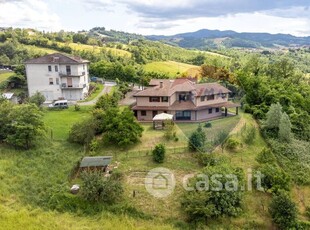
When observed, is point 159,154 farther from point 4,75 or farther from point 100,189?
point 4,75

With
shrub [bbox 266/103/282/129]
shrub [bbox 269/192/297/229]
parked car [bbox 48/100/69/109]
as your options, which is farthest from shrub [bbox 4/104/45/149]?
shrub [bbox 266/103/282/129]

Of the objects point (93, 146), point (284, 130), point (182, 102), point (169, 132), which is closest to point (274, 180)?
point (284, 130)

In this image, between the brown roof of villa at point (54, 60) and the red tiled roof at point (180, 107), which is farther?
the brown roof of villa at point (54, 60)

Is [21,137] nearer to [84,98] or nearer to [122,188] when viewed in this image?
[122,188]

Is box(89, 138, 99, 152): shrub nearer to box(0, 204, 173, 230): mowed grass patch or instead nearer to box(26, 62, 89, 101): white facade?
box(0, 204, 173, 230): mowed grass patch

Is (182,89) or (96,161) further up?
(182,89)

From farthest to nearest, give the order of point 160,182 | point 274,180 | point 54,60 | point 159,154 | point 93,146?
point 54,60
point 93,146
point 159,154
point 160,182
point 274,180

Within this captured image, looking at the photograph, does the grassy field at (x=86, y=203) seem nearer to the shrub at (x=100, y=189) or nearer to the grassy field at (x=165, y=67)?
the shrub at (x=100, y=189)

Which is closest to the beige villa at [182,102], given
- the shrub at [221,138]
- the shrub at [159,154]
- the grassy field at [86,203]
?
the grassy field at [86,203]
